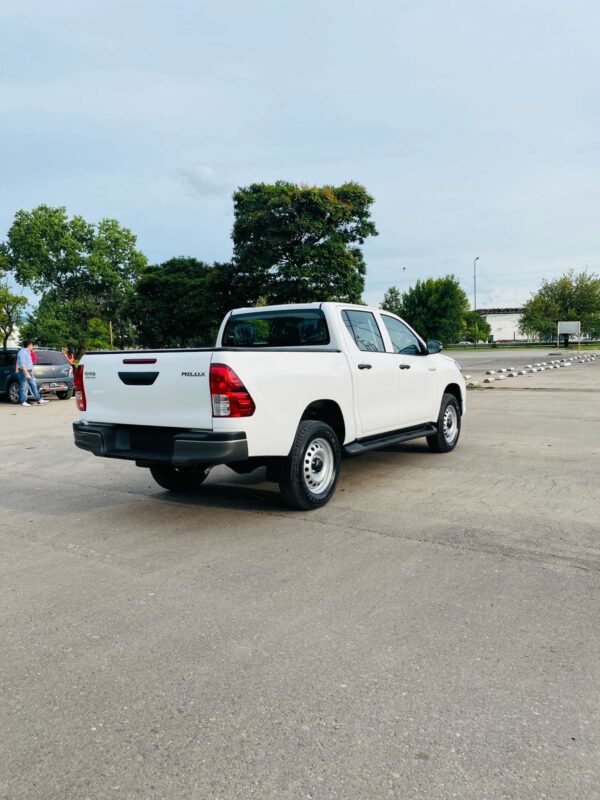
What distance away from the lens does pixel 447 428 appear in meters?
8.76

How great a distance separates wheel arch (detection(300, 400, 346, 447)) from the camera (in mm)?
6035

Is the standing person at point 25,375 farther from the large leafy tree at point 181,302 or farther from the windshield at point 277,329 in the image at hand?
the large leafy tree at point 181,302

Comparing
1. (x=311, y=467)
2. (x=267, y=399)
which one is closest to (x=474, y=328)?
(x=311, y=467)

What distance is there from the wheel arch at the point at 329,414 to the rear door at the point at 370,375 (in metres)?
0.24

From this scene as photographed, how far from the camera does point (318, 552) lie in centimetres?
473

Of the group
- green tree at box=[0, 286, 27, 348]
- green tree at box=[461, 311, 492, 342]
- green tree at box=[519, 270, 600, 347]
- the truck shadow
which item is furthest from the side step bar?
green tree at box=[461, 311, 492, 342]

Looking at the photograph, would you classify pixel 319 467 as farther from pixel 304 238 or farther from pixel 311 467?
pixel 304 238

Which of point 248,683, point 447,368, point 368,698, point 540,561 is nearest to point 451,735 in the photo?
point 368,698

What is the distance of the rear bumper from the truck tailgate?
0.31ft

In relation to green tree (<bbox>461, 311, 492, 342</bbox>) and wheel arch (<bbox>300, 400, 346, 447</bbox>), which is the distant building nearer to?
green tree (<bbox>461, 311, 492, 342</bbox>)

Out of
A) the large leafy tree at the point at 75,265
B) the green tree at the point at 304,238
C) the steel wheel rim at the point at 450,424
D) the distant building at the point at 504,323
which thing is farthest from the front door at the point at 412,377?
the distant building at the point at 504,323

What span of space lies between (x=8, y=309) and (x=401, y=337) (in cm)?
5347

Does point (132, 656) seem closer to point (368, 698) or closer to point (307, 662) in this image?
point (307, 662)

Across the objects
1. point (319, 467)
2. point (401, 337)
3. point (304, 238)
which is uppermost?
point (304, 238)
